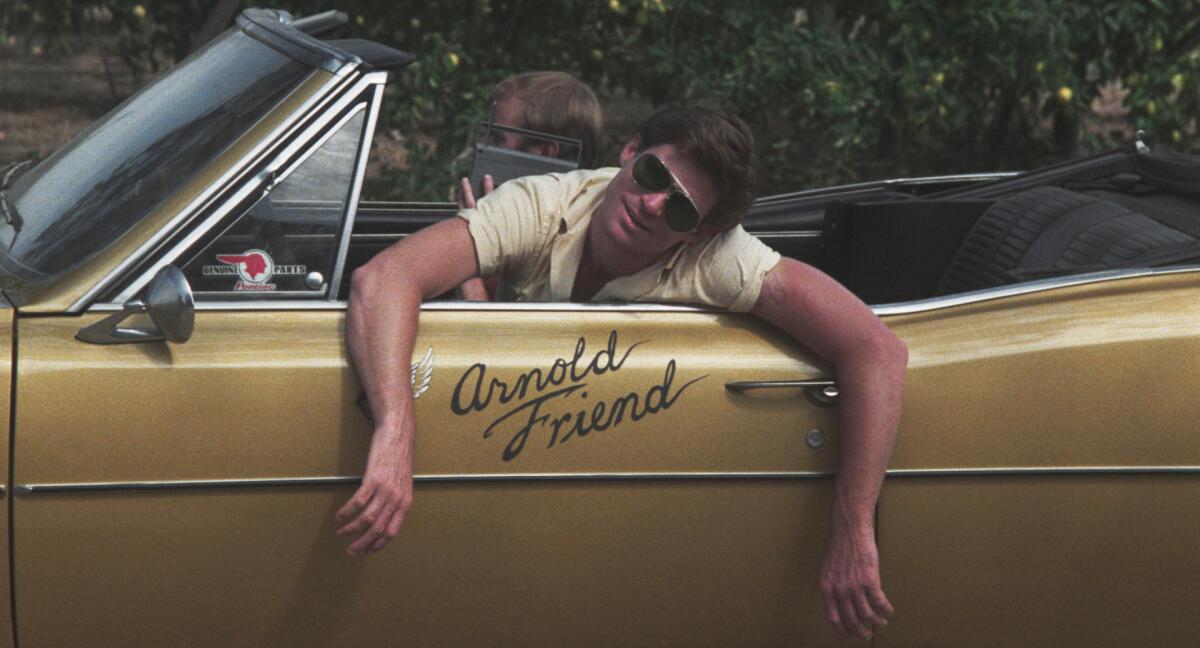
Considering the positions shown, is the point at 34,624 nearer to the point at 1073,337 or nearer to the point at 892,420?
the point at 892,420

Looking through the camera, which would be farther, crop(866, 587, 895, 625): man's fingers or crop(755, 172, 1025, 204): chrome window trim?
crop(755, 172, 1025, 204): chrome window trim

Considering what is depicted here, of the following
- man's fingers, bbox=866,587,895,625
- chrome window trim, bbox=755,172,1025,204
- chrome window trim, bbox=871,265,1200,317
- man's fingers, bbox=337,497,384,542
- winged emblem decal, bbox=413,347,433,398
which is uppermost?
chrome window trim, bbox=871,265,1200,317

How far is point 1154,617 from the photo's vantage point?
9.16 ft

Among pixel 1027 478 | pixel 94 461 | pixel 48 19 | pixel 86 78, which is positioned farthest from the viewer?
pixel 86 78

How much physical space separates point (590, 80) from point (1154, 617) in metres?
4.44

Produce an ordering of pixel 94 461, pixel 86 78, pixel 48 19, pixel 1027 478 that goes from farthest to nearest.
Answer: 1. pixel 86 78
2. pixel 48 19
3. pixel 1027 478
4. pixel 94 461

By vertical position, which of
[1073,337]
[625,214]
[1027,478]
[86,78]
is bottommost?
[86,78]

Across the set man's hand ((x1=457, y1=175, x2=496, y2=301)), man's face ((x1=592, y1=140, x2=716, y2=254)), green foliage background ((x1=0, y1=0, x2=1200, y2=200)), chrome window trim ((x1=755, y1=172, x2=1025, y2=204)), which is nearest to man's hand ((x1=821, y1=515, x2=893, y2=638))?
man's face ((x1=592, y1=140, x2=716, y2=254))

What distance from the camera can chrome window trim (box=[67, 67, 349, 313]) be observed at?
2.61 m

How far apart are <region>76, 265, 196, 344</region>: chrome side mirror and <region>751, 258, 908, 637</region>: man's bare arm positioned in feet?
3.38

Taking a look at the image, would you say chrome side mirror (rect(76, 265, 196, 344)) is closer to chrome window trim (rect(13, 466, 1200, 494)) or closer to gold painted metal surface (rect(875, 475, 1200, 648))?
chrome window trim (rect(13, 466, 1200, 494))

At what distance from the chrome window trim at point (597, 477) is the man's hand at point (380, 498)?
2.9 inches

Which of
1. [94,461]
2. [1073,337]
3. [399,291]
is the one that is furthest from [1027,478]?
[94,461]

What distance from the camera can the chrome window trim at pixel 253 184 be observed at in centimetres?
262
